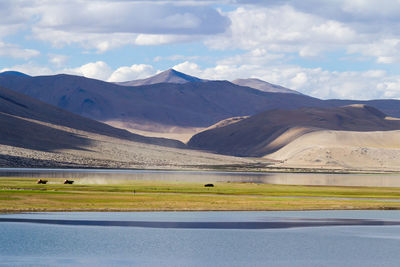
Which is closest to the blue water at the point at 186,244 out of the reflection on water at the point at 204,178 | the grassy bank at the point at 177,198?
the grassy bank at the point at 177,198

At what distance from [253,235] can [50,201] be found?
24.8m

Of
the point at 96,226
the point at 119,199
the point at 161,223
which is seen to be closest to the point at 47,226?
the point at 96,226

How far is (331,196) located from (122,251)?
4923 centimetres

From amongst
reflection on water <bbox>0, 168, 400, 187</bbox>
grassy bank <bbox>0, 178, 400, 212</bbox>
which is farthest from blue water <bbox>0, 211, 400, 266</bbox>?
reflection on water <bbox>0, 168, 400, 187</bbox>

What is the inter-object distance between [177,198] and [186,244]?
2920 centimetres

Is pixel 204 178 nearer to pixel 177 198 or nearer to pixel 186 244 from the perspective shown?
pixel 177 198

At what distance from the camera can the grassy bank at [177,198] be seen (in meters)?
68.7

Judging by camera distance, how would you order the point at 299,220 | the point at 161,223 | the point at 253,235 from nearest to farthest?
the point at 253,235, the point at 161,223, the point at 299,220

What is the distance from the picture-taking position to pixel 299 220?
63.3 metres

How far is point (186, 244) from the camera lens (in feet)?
160

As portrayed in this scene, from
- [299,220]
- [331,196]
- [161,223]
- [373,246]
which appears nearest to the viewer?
[373,246]

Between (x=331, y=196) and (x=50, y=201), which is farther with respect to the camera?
(x=331, y=196)

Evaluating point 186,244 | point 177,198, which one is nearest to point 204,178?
point 177,198

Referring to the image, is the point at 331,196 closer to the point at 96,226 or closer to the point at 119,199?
the point at 119,199
